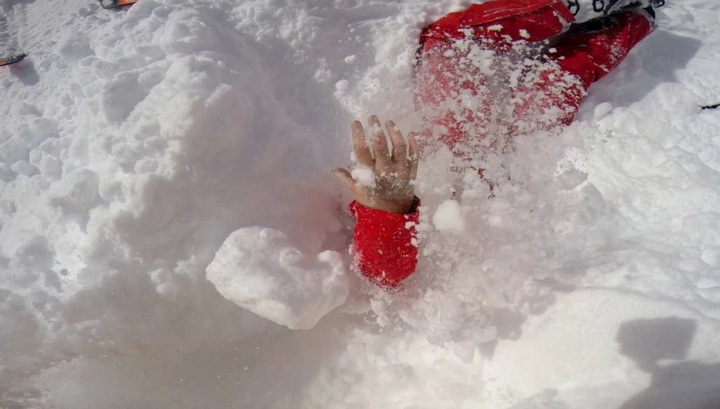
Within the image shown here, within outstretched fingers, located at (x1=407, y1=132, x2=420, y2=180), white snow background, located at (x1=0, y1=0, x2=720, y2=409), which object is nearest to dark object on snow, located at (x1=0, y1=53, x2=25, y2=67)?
white snow background, located at (x1=0, y1=0, x2=720, y2=409)

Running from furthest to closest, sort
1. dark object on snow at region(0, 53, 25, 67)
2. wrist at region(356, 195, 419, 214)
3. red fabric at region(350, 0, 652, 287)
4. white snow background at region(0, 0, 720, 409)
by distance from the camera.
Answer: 1. red fabric at region(350, 0, 652, 287)
2. dark object on snow at region(0, 53, 25, 67)
3. wrist at region(356, 195, 419, 214)
4. white snow background at region(0, 0, 720, 409)

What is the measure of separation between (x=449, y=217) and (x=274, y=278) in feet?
1.52

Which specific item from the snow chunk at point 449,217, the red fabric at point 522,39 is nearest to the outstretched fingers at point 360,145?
the snow chunk at point 449,217

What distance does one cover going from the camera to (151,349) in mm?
1121

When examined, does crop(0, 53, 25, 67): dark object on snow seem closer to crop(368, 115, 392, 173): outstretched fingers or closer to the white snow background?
the white snow background

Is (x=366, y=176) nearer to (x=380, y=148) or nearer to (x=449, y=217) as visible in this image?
(x=380, y=148)

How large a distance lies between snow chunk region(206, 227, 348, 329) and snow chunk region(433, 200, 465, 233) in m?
0.28

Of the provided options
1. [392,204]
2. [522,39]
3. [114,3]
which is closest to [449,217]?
[392,204]

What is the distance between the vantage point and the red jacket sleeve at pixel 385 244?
113 centimetres

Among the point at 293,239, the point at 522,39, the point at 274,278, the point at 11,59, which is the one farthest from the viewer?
the point at 522,39

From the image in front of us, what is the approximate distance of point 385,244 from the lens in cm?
114

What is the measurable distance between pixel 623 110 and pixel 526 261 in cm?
67

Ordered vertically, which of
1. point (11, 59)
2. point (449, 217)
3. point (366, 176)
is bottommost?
point (449, 217)

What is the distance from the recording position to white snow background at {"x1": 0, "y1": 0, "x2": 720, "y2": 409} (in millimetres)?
1030
